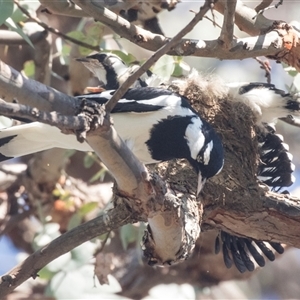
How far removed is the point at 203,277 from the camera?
380cm

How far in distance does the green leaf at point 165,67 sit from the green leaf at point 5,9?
2.40 ft

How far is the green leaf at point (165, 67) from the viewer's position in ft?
8.64

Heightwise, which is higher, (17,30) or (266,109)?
(17,30)

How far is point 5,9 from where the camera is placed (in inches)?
81.0

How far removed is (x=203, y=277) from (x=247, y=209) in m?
1.61

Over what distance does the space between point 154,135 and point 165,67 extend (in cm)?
37

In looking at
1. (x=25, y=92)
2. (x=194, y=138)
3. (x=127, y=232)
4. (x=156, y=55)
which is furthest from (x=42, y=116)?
(x=127, y=232)

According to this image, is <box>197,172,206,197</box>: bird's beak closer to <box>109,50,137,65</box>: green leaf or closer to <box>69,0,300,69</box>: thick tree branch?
<box>69,0,300,69</box>: thick tree branch

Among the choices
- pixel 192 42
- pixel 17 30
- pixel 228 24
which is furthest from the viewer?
pixel 17 30

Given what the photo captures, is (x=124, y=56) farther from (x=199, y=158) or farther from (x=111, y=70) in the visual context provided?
(x=199, y=158)

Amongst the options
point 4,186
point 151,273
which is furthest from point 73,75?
point 151,273

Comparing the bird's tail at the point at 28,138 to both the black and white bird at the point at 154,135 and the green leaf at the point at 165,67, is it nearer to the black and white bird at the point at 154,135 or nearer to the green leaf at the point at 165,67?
the black and white bird at the point at 154,135

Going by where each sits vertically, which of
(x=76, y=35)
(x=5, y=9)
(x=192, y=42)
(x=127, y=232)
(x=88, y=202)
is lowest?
(x=88, y=202)

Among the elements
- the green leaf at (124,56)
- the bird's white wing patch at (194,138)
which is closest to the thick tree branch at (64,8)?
the green leaf at (124,56)
